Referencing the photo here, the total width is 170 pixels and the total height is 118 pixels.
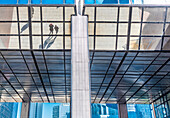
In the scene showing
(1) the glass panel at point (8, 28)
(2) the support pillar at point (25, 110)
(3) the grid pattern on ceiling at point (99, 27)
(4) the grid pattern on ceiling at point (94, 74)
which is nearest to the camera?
(3) the grid pattern on ceiling at point (99, 27)

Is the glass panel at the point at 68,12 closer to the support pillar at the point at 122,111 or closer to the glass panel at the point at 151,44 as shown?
the glass panel at the point at 151,44

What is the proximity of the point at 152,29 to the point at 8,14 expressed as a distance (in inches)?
525

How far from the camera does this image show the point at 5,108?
525 feet

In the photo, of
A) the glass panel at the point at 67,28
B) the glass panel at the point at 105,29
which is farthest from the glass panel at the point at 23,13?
the glass panel at the point at 105,29

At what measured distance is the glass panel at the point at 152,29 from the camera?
1808cm

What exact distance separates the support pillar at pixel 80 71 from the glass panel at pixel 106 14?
A: 1449 mm

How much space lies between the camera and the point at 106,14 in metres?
17.4

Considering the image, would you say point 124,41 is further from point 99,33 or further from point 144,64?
point 144,64

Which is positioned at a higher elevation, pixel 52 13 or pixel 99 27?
pixel 52 13

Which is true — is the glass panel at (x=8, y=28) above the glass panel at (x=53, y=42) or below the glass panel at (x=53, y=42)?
above

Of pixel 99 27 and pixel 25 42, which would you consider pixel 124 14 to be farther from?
pixel 25 42

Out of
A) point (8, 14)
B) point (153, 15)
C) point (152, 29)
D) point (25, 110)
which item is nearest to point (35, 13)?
point (8, 14)

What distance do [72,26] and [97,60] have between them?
6.11 meters

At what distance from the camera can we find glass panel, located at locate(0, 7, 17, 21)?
16844 mm
